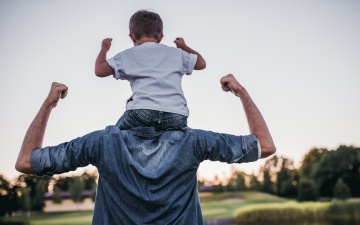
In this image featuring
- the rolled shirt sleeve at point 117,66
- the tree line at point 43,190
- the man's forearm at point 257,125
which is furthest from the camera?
the tree line at point 43,190

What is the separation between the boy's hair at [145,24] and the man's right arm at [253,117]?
339 millimetres

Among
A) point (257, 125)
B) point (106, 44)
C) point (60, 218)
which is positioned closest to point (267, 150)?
point (257, 125)

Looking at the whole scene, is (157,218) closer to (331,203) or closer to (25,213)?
(25,213)

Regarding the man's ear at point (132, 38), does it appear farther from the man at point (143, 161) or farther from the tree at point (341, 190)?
the tree at point (341, 190)

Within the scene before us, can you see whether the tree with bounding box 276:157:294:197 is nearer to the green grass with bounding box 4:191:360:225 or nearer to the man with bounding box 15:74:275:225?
the green grass with bounding box 4:191:360:225

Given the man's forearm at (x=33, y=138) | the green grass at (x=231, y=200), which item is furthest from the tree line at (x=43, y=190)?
the man's forearm at (x=33, y=138)

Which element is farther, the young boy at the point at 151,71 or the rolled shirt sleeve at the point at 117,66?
the rolled shirt sleeve at the point at 117,66

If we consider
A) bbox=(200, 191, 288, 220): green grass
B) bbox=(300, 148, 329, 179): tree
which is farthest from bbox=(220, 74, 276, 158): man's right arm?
bbox=(300, 148, 329, 179): tree

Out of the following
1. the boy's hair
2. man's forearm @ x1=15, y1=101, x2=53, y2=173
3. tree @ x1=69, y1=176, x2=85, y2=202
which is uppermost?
the boy's hair

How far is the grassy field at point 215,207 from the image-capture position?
2017 inches

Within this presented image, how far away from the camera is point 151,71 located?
1.61m

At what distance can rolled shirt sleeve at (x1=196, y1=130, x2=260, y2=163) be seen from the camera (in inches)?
56.5

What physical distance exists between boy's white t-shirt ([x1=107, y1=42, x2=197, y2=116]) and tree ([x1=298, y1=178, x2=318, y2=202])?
53230 millimetres

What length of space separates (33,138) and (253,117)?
78 centimetres
